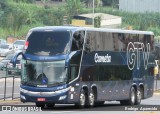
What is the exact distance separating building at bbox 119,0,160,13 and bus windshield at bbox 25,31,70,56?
4296 inches

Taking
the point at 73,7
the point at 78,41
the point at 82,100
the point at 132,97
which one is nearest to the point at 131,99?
the point at 132,97

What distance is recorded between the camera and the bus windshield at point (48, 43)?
33688 millimetres

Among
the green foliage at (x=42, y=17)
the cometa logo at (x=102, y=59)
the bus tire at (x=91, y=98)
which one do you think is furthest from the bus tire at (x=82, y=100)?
the green foliage at (x=42, y=17)

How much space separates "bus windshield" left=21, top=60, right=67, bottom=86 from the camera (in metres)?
33.6

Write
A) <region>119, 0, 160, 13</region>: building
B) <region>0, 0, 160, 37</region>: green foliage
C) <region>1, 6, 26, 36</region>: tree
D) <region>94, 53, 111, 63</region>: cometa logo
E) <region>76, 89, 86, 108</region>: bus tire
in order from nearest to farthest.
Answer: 1. <region>76, 89, 86, 108</region>: bus tire
2. <region>94, 53, 111, 63</region>: cometa logo
3. <region>1, 6, 26, 36</region>: tree
4. <region>0, 0, 160, 37</region>: green foliage
5. <region>119, 0, 160, 13</region>: building

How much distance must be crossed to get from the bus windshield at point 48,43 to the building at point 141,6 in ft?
358

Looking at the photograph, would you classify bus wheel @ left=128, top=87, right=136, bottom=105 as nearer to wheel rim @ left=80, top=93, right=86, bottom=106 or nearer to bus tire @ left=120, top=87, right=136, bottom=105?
bus tire @ left=120, top=87, right=136, bottom=105

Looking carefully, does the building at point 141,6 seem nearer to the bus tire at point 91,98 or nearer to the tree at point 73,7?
the tree at point 73,7

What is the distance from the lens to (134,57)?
131 feet

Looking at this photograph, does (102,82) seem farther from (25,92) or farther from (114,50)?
(25,92)

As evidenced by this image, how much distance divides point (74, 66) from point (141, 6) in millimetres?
111663

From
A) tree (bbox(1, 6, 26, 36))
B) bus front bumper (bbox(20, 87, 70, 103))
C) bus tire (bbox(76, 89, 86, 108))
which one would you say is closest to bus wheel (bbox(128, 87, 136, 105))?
bus tire (bbox(76, 89, 86, 108))

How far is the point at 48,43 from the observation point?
111ft

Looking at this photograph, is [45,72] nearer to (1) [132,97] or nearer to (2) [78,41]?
(2) [78,41]
